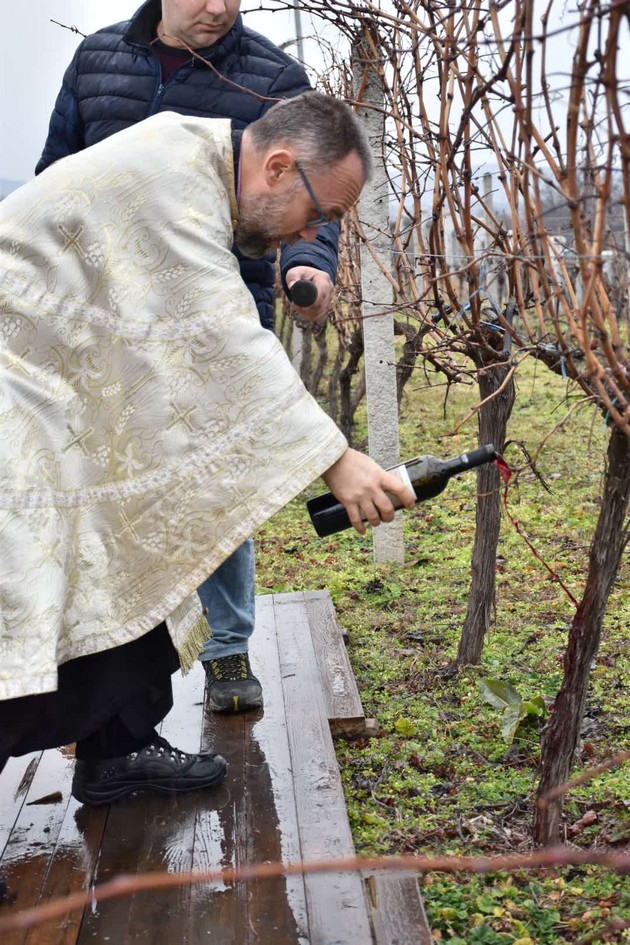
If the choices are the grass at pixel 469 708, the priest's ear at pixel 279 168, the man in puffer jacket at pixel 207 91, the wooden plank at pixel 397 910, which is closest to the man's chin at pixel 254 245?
the priest's ear at pixel 279 168

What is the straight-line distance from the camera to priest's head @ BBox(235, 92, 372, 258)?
7.38 ft

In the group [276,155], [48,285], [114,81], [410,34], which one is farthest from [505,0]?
[114,81]

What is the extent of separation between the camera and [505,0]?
222 cm

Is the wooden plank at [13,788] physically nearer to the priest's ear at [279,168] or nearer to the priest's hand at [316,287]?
the priest's hand at [316,287]

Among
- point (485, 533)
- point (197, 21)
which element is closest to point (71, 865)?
point (485, 533)

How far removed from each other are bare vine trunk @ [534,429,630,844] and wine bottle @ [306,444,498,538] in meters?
0.27

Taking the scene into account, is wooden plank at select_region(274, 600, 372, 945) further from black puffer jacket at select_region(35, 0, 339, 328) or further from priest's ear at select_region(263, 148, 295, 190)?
priest's ear at select_region(263, 148, 295, 190)

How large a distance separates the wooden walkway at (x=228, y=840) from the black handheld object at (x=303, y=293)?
1.20 m

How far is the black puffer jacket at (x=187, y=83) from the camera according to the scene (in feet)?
10.1

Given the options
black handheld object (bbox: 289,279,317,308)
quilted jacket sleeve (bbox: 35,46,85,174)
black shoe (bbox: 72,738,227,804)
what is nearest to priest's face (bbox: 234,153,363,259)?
black handheld object (bbox: 289,279,317,308)

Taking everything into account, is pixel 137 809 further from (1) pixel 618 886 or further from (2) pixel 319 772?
(1) pixel 618 886

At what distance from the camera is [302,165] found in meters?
2.26

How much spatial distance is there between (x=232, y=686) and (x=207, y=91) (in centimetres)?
174

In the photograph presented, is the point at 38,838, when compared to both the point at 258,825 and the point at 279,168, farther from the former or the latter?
the point at 279,168
